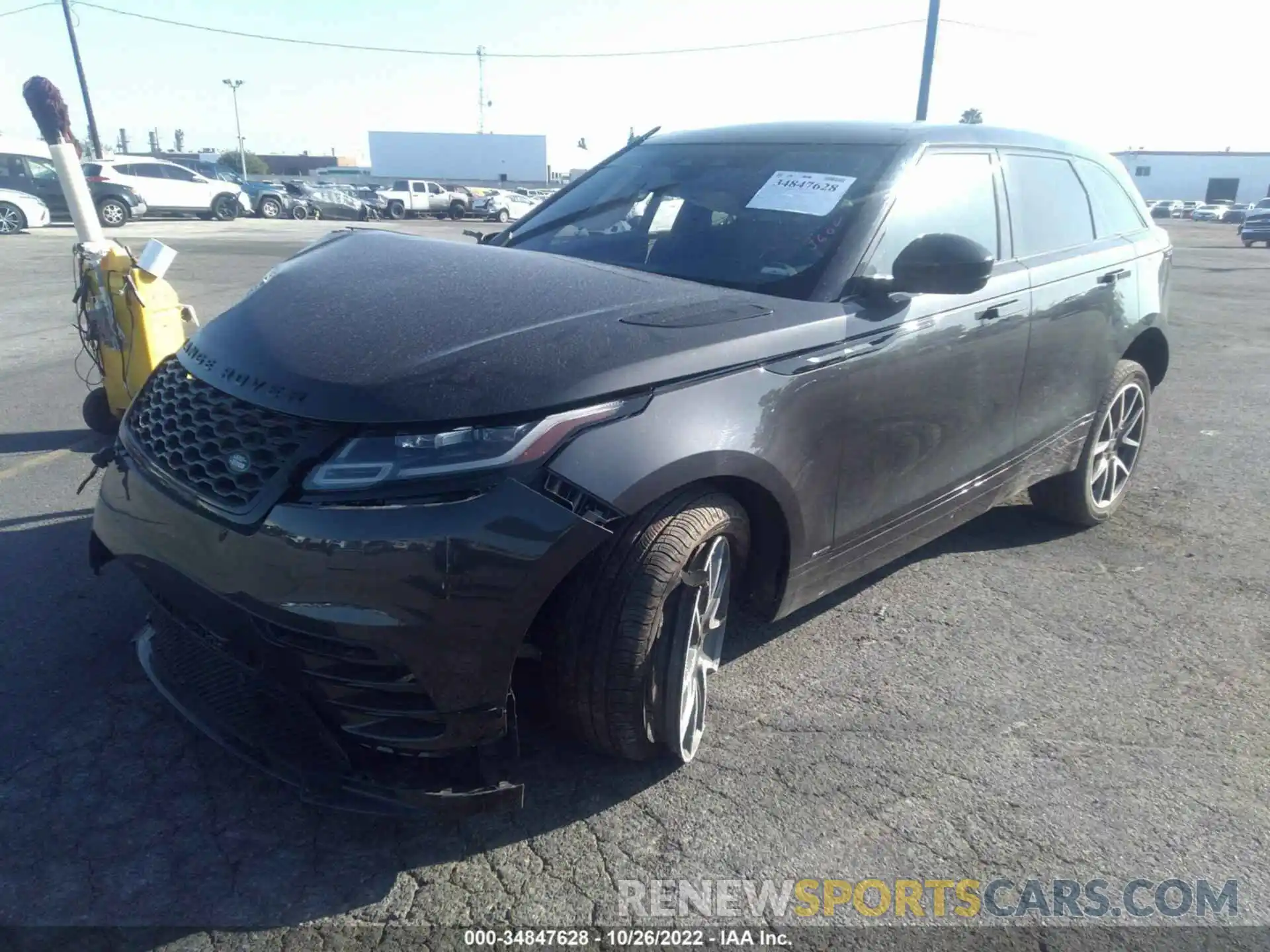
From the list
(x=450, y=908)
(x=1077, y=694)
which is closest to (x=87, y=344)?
(x=450, y=908)

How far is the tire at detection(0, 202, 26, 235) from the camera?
68.9 ft

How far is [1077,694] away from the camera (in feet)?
10.4

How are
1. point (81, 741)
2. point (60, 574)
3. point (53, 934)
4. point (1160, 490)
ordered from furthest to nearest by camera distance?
1. point (1160, 490)
2. point (60, 574)
3. point (81, 741)
4. point (53, 934)

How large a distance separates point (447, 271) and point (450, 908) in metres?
1.77

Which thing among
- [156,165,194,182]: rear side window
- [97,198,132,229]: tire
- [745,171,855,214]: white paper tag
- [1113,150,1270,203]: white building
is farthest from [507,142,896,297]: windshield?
[1113,150,1270,203]: white building

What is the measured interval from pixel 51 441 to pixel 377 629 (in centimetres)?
454

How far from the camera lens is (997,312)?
3.48 metres

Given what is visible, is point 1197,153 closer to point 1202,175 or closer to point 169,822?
point 1202,175

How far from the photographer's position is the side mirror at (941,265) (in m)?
2.87

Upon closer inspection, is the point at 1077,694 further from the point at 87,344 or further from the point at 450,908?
the point at 87,344

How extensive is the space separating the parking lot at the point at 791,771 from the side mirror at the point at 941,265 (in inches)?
51.2

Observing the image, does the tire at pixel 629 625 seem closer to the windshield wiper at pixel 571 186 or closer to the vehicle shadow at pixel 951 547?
the vehicle shadow at pixel 951 547

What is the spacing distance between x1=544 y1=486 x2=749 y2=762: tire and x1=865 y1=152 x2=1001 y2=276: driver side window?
1.20 meters

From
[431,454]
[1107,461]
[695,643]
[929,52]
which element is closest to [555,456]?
[431,454]
